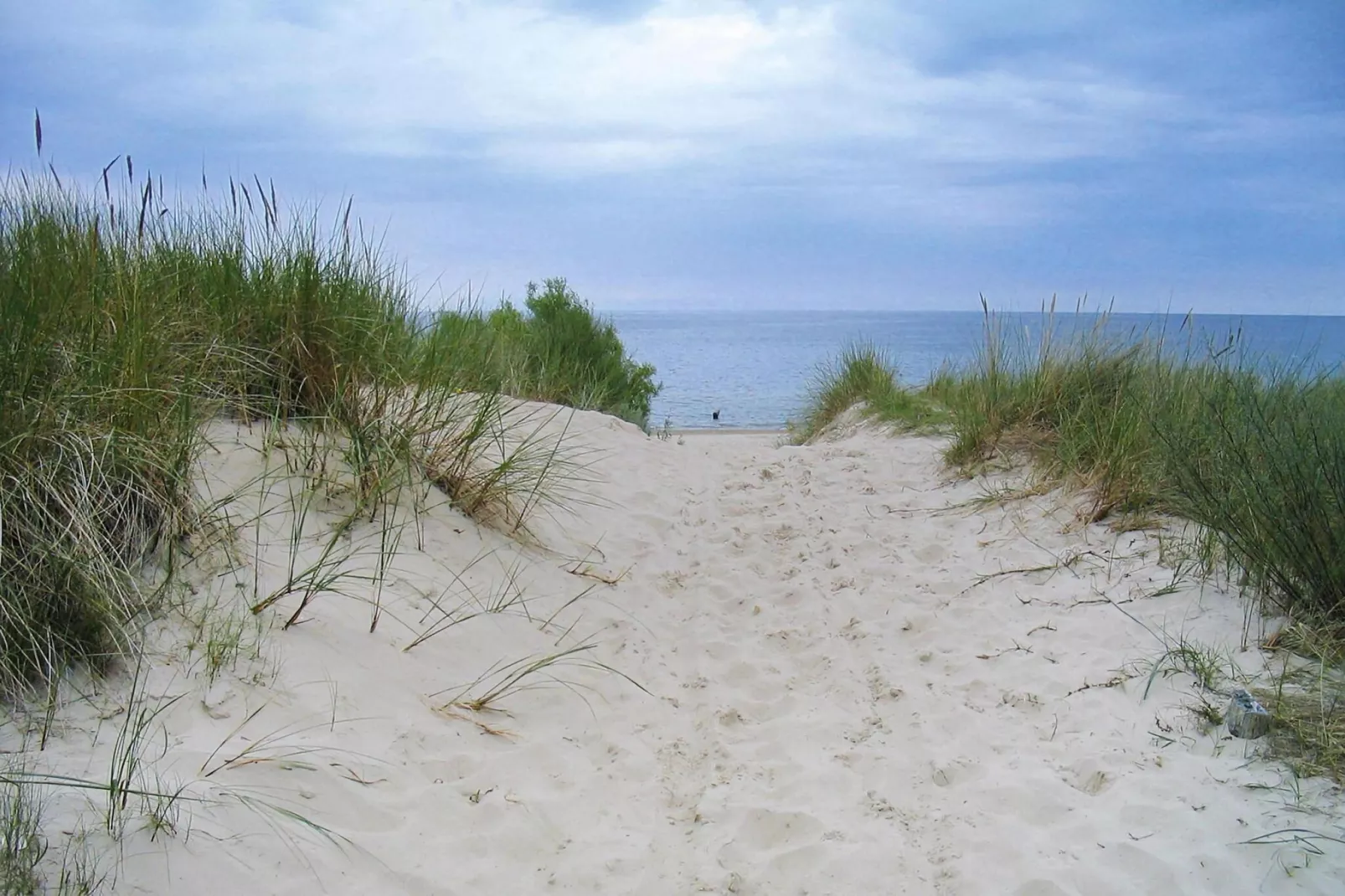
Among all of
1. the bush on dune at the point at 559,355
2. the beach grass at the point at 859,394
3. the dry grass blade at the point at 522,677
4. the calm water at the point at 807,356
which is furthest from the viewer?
the beach grass at the point at 859,394

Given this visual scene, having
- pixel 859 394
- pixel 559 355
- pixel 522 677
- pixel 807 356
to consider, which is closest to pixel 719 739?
pixel 522 677

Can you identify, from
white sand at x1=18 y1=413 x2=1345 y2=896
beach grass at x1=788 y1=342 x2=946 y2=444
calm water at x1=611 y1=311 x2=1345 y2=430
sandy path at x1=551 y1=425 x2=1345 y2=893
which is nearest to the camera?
white sand at x1=18 y1=413 x2=1345 y2=896

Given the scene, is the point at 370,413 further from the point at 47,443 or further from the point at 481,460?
the point at 47,443

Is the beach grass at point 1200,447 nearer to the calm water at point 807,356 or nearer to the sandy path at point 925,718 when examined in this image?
the calm water at point 807,356

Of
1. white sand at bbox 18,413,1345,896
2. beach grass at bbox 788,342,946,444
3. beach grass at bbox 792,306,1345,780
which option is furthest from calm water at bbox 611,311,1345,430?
white sand at bbox 18,413,1345,896

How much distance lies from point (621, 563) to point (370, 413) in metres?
1.58

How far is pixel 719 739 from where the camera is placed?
11.2 ft

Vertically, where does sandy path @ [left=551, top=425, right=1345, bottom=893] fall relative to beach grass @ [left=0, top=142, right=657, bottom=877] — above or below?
below

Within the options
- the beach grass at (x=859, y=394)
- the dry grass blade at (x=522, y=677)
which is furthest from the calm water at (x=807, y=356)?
the dry grass blade at (x=522, y=677)

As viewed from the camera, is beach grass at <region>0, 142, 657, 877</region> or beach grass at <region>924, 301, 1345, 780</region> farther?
beach grass at <region>924, 301, 1345, 780</region>

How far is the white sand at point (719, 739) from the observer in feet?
7.95

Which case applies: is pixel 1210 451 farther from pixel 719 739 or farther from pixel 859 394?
pixel 859 394

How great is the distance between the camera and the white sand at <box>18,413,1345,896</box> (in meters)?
2.42

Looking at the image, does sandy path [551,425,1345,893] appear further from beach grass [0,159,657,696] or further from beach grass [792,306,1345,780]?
beach grass [0,159,657,696]
